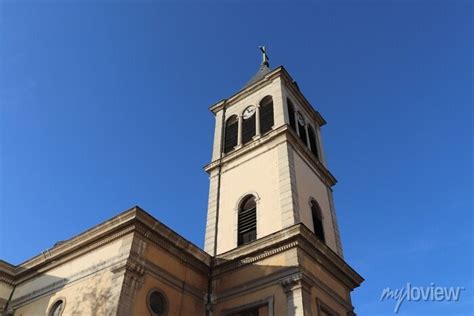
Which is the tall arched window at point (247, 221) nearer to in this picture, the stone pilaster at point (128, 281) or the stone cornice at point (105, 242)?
the stone cornice at point (105, 242)

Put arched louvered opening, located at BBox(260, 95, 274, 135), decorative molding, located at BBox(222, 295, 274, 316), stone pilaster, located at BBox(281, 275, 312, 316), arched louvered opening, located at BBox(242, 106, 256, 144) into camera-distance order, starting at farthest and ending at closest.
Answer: arched louvered opening, located at BBox(242, 106, 256, 144)
arched louvered opening, located at BBox(260, 95, 274, 135)
decorative molding, located at BBox(222, 295, 274, 316)
stone pilaster, located at BBox(281, 275, 312, 316)

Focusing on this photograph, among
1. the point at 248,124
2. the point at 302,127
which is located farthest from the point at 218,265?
the point at 302,127

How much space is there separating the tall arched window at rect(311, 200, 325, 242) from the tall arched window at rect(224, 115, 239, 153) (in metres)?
5.99

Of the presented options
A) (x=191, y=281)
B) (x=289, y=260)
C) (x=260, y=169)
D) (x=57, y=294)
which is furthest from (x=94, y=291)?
(x=260, y=169)

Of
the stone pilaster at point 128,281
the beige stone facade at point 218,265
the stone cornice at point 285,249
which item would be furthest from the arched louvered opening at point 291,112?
the stone pilaster at point 128,281

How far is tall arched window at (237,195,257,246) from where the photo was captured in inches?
762

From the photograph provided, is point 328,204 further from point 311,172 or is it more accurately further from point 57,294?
point 57,294

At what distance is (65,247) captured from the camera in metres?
17.1

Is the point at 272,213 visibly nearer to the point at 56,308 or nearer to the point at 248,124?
the point at 248,124

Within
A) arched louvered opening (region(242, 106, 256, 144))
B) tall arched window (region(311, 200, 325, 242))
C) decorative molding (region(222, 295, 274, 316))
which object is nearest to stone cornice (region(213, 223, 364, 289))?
decorative molding (region(222, 295, 274, 316))

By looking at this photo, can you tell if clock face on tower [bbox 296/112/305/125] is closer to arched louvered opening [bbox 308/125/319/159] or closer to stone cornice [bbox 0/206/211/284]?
arched louvered opening [bbox 308/125/319/159]

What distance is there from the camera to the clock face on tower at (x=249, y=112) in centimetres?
2581

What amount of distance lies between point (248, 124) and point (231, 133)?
1224mm

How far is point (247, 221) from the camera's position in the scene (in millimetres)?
19891
